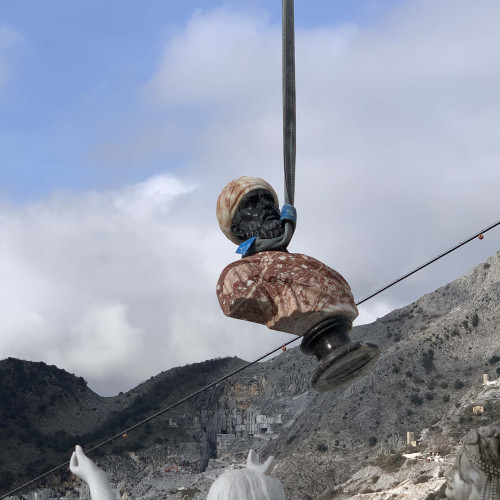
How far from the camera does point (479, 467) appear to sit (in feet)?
16.0

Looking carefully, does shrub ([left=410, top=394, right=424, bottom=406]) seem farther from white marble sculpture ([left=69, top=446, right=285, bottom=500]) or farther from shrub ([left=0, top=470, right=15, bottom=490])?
white marble sculpture ([left=69, top=446, right=285, bottom=500])

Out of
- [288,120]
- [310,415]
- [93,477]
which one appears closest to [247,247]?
[288,120]

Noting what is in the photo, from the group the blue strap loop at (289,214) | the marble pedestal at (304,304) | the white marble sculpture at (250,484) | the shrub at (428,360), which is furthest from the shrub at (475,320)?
the white marble sculpture at (250,484)

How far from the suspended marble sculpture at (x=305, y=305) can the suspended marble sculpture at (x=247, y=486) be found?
7.12 feet

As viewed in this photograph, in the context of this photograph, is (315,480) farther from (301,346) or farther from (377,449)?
(301,346)

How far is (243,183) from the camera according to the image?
7285mm

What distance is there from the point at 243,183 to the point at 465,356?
49.7 m

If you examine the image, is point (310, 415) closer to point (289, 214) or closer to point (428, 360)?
point (428, 360)

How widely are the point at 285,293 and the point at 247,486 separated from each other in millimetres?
2666

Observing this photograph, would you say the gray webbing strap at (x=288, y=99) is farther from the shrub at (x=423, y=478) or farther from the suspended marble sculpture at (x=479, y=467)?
the shrub at (x=423, y=478)

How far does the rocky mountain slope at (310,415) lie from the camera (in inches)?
1850

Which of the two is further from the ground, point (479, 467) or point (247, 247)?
point (247, 247)

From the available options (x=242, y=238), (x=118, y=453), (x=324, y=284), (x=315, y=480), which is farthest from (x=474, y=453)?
(x=118, y=453)

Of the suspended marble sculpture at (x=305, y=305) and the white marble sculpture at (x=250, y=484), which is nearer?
the white marble sculpture at (x=250, y=484)
